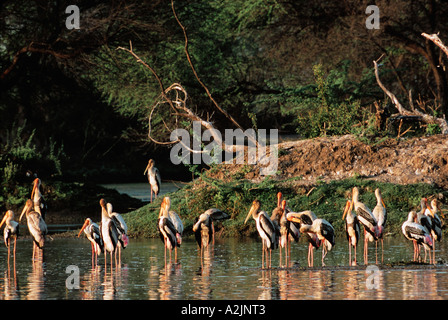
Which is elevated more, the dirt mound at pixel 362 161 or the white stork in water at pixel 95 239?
the dirt mound at pixel 362 161

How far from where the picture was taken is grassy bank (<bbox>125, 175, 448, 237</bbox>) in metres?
19.9

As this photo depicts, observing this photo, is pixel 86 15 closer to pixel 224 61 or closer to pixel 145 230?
pixel 224 61

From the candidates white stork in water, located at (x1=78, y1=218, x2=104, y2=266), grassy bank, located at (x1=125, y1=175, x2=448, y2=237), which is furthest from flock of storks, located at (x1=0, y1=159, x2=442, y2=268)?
grassy bank, located at (x1=125, y1=175, x2=448, y2=237)

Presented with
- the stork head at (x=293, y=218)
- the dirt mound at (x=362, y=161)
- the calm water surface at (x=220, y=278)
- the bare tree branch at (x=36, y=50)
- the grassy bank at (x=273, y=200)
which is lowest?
the calm water surface at (x=220, y=278)

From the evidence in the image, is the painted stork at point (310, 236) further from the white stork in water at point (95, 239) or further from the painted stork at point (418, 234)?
the white stork in water at point (95, 239)

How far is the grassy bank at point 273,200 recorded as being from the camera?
65.2 ft

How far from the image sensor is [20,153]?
97.4ft

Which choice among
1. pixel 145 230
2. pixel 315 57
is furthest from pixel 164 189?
pixel 145 230

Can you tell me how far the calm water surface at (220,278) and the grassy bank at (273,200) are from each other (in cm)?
Answer: 288

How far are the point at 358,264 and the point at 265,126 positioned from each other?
20823 millimetres

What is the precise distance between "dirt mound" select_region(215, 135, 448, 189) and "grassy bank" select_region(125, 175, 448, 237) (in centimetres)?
52

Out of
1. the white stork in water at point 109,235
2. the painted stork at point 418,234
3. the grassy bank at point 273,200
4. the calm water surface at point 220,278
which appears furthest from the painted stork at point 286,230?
the grassy bank at point 273,200

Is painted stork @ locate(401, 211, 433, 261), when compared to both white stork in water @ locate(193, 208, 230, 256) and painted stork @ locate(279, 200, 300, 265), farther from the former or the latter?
white stork in water @ locate(193, 208, 230, 256)
